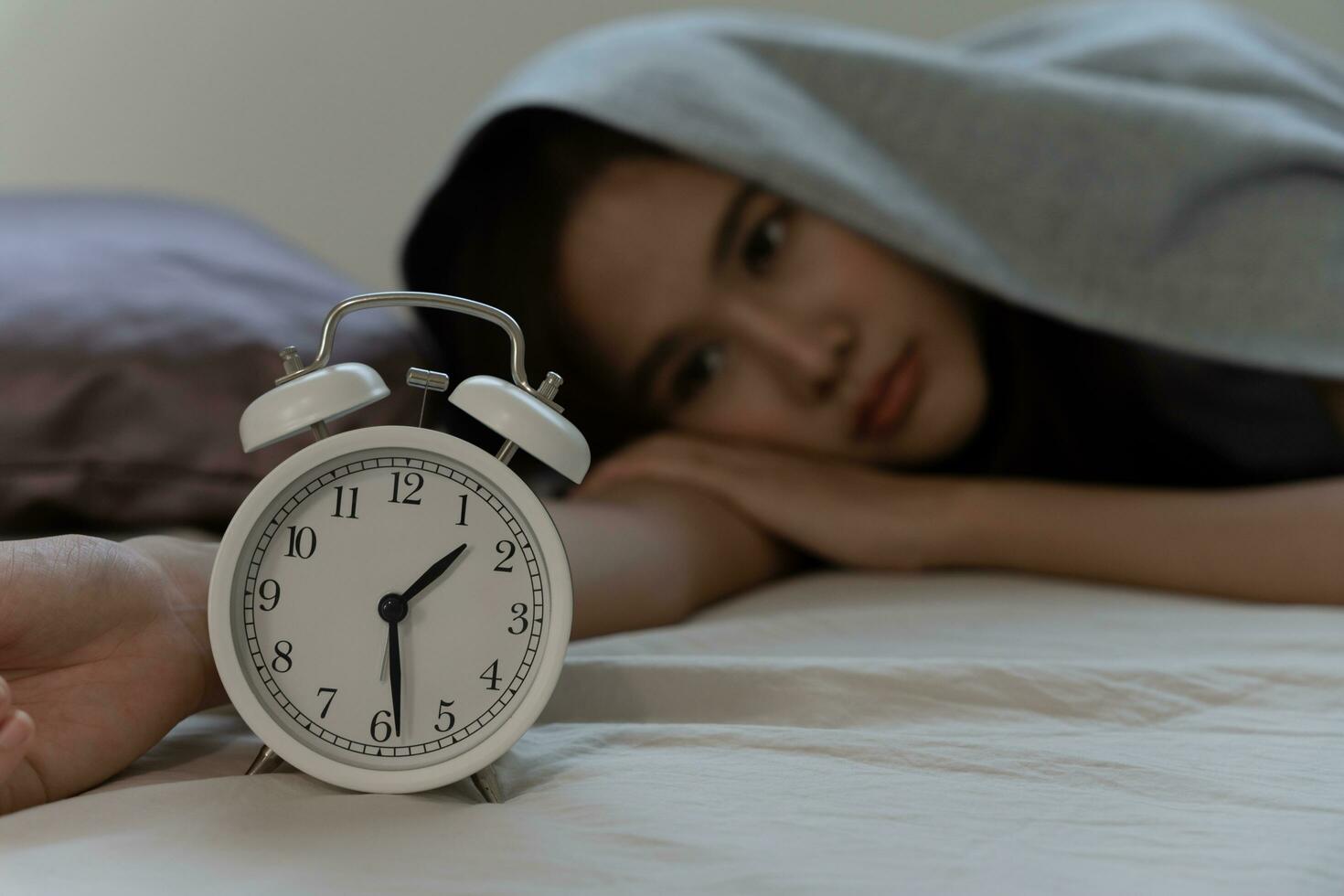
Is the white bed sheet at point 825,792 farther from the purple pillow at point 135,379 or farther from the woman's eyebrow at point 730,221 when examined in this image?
the woman's eyebrow at point 730,221

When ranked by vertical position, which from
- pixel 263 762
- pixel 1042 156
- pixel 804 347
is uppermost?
pixel 1042 156

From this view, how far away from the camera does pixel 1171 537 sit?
1.00 meters

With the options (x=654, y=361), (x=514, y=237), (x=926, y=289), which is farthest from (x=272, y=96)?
(x=926, y=289)

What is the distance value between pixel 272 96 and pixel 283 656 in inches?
58.9

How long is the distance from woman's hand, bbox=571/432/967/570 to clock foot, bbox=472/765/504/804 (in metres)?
0.69

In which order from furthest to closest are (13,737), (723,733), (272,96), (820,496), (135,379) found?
(272,96)
(820,496)
(135,379)
(723,733)
(13,737)

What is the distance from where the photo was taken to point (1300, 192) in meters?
1.17

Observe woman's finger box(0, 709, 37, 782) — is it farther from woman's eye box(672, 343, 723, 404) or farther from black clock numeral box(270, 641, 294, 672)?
woman's eye box(672, 343, 723, 404)

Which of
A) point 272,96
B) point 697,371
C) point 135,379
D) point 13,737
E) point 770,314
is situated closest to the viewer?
point 13,737

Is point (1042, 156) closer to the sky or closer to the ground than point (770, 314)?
closer to the sky

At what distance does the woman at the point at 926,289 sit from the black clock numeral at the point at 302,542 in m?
0.42

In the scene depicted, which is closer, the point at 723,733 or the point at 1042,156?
the point at 723,733

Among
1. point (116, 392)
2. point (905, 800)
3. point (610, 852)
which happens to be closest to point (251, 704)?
point (610, 852)

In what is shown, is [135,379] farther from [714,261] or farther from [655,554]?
[714,261]
